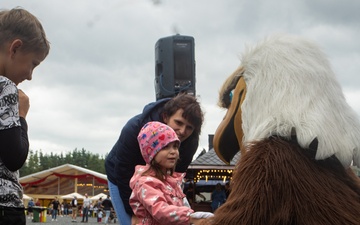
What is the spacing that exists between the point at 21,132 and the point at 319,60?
119 cm

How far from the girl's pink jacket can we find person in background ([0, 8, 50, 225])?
0.64 m

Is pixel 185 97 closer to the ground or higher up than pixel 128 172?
higher up

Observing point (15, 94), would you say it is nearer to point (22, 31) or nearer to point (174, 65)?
point (22, 31)

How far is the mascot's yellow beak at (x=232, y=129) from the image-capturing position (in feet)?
6.89

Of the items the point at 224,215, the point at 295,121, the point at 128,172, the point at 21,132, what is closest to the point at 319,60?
the point at 295,121

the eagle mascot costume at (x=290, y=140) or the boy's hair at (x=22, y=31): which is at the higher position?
the boy's hair at (x=22, y=31)

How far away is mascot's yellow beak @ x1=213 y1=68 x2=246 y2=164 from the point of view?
2.10 metres

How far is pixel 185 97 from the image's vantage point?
10.3ft

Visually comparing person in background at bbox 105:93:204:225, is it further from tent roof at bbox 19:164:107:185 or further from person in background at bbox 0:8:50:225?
tent roof at bbox 19:164:107:185

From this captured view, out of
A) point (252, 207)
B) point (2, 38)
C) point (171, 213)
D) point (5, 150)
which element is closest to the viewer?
point (252, 207)

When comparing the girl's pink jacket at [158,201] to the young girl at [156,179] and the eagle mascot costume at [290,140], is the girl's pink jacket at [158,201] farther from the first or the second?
the eagle mascot costume at [290,140]

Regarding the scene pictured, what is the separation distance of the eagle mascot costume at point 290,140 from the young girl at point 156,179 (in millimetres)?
592


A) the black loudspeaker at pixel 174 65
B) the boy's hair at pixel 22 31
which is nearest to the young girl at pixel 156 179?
the boy's hair at pixel 22 31

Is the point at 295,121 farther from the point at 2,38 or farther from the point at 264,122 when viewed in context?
the point at 2,38
